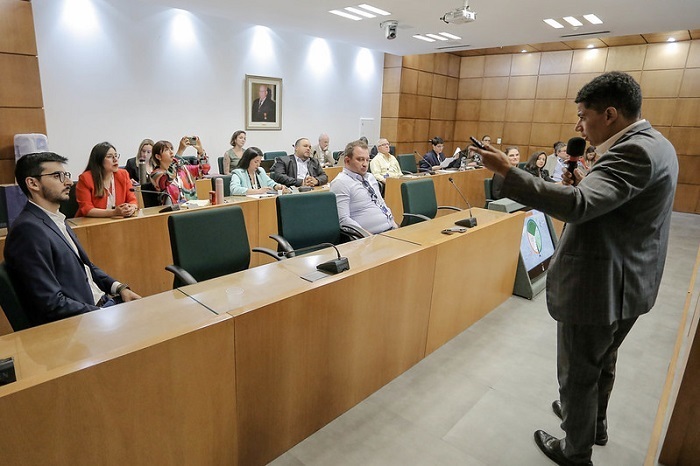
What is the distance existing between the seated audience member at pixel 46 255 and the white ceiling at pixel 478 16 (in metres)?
4.23

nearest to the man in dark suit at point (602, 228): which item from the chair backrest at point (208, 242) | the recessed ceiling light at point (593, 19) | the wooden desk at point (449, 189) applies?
the chair backrest at point (208, 242)

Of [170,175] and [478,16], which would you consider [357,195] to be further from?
[478,16]

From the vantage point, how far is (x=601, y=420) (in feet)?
→ 6.39

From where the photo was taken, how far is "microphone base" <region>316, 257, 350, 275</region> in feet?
6.20

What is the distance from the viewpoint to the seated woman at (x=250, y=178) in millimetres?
4036

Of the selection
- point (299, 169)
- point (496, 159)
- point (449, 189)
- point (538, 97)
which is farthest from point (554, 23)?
point (496, 159)

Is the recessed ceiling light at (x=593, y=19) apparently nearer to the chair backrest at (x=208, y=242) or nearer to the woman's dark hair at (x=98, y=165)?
the chair backrest at (x=208, y=242)

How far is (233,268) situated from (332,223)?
2.80 ft

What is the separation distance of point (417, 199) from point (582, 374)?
7.83 ft

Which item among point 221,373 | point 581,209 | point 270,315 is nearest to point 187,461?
point 221,373

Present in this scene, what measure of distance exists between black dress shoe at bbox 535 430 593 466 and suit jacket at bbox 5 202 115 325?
2.09 meters

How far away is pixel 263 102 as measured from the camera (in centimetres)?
725

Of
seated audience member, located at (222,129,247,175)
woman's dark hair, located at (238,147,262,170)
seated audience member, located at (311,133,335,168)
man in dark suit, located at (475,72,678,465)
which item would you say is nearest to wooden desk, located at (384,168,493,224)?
seated audience member, located at (311,133,335,168)

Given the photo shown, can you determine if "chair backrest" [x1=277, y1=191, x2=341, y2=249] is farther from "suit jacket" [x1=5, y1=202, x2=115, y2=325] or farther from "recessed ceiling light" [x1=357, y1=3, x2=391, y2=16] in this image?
"recessed ceiling light" [x1=357, y1=3, x2=391, y2=16]
